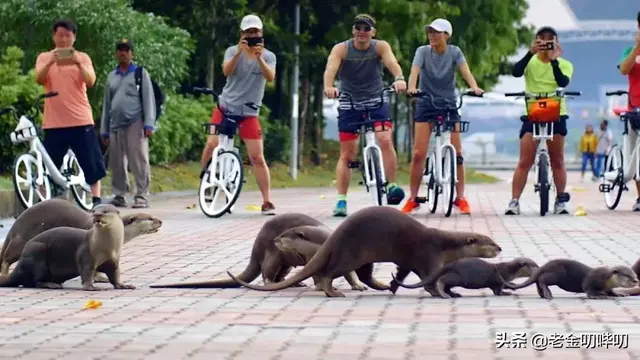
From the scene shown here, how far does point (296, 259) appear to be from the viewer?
9719 millimetres

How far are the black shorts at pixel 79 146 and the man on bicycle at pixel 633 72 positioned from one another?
5677 mm

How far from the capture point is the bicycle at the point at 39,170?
17.4m

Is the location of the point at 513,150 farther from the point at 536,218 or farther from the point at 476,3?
the point at 536,218

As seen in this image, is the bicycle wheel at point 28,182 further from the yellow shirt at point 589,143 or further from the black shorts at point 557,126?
the yellow shirt at point 589,143

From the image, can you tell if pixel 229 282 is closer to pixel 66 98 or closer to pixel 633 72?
pixel 66 98

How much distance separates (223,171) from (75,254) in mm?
8539

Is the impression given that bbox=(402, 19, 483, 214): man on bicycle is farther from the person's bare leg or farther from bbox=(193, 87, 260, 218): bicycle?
bbox=(193, 87, 260, 218): bicycle

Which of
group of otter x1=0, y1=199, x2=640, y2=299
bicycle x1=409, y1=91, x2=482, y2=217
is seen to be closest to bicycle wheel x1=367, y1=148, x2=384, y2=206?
bicycle x1=409, y1=91, x2=482, y2=217

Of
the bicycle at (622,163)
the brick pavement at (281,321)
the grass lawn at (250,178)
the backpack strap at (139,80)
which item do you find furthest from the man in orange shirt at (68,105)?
the bicycle at (622,163)

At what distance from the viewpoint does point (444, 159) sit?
18047 millimetres

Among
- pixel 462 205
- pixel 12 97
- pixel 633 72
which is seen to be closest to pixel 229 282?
pixel 462 205

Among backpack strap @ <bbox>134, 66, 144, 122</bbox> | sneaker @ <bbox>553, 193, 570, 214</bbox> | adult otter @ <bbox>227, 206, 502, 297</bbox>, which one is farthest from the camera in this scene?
backpack strap @ <bbox>134, 66, 144, 122</bbox>

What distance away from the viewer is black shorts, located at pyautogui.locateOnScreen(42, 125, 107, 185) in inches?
711

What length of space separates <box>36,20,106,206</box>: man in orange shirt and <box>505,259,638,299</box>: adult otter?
853 centimetres
